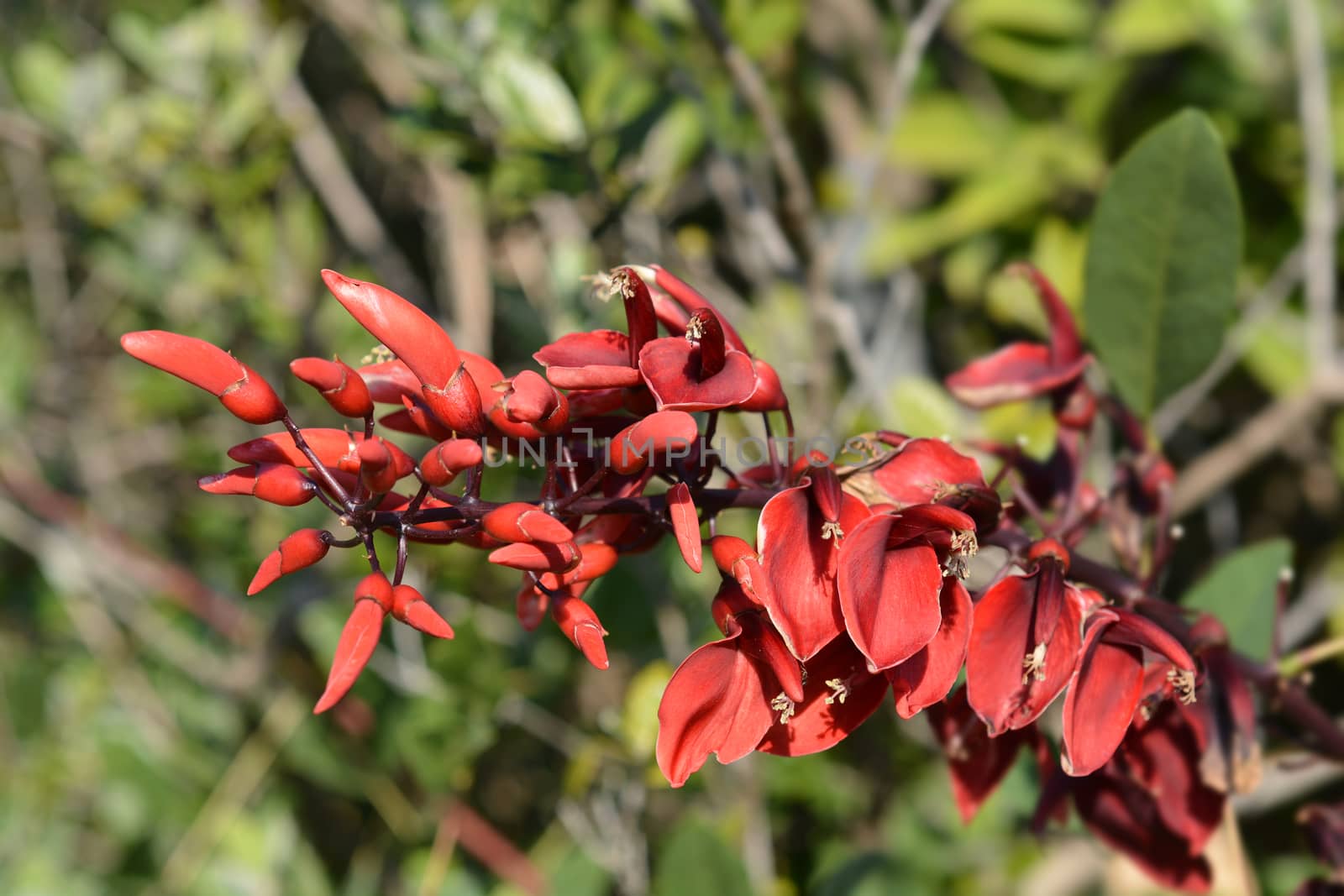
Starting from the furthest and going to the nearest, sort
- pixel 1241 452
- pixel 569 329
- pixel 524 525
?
pixel 1241 452, pixel 569 329, pixel 524 525

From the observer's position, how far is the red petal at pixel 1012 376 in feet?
2.91

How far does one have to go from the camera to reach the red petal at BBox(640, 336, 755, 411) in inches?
24.4

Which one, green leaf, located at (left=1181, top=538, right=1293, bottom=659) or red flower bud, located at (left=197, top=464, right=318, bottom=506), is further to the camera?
green leaf, located at (left=1181, top=538, right=1293, bottom=659)

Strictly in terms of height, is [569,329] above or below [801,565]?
below

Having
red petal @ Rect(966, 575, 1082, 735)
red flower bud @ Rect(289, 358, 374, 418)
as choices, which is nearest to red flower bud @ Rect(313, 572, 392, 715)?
red flower bud @ Rect(289, 358, 374, 418)

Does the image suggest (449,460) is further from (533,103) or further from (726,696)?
(533,103)

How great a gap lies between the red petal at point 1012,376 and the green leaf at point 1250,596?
0.34 m

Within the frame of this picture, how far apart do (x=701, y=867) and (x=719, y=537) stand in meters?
0.65

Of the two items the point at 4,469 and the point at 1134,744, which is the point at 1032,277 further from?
the point at 4,469

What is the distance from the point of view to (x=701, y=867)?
1189 millimetres

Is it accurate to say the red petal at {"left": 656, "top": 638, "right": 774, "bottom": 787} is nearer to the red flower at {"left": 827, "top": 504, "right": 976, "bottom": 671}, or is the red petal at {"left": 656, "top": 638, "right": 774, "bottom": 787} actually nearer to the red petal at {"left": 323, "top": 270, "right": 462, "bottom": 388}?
the red flower at {"left": 827, "top": 504, "right": 976, "bottom": 671}

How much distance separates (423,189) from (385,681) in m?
1.14

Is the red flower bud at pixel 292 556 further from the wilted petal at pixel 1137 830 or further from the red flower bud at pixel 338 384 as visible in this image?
the wilted petal at pixel 1137 830

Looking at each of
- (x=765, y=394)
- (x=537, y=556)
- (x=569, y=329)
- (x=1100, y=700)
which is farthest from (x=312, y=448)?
(x=569, y=329)
